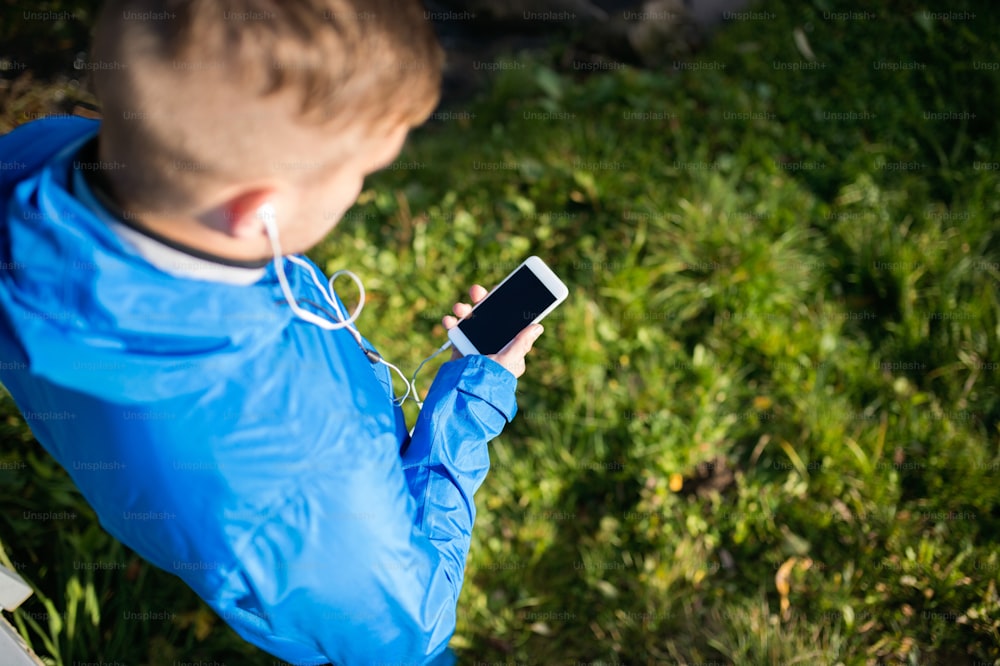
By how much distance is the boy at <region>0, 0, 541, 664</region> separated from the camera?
1041 mm

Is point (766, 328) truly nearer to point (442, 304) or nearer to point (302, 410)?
point (442, 304)

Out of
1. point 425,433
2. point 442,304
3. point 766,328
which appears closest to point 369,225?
point 442,304

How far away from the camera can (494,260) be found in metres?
3.45

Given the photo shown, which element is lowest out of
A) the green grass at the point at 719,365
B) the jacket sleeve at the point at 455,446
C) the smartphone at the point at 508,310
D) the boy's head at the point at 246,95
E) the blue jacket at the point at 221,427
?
the green grass at the point at 719,365

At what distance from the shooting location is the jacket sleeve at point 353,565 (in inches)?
49.2

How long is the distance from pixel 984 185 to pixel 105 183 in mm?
3657

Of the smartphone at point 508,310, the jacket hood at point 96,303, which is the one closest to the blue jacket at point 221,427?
the jacket hood at point 96,303

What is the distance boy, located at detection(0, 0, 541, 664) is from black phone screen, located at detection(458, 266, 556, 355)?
67cm

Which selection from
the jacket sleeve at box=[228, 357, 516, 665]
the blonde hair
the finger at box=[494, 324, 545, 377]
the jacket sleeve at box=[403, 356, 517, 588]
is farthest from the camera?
the finger at box=[494, 324, 545, 377]

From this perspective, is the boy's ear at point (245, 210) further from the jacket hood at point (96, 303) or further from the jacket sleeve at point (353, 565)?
the jacket sleeve at point (353, 565)

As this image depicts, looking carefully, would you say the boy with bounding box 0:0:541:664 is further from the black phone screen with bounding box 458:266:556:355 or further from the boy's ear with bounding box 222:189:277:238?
the black phone screen with bounding box 458:266:556:355

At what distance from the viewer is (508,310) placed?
2113mm

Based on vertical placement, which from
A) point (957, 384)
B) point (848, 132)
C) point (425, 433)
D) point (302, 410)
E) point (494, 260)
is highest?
point (302, 410)

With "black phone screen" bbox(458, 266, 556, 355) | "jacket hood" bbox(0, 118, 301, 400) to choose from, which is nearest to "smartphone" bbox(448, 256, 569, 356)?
"black phone screen" bbox(458, 266, 556, 355)
